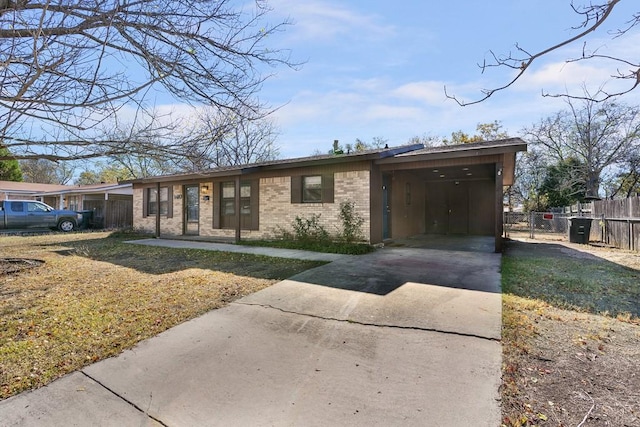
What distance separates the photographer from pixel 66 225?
1752 centimetres

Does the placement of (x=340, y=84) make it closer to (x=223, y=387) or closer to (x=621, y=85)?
(x=621, y=85)

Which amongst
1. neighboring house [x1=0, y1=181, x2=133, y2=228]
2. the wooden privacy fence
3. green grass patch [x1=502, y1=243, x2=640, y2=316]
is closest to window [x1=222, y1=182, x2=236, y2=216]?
green grass patch [x1=502, y1=243, x2=640, y2=316]

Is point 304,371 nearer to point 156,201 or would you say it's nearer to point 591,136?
point 156,201

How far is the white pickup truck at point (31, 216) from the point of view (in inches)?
621

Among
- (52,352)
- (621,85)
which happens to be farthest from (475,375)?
(52,352)

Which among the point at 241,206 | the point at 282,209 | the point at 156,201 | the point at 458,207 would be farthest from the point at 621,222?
the point at 156,201

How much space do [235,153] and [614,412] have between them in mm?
29008

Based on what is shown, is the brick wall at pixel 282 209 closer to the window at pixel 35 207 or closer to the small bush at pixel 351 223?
the small bush at pixel 351 223

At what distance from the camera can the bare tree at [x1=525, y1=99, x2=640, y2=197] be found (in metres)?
21.7

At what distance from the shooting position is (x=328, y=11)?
493cm

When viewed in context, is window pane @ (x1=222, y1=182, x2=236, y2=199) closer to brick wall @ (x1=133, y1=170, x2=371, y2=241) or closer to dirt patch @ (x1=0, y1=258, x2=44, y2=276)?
brick wall @ (x1=133, y1=170, x2=371, y2=241)

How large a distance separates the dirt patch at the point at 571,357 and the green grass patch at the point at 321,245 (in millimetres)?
3923

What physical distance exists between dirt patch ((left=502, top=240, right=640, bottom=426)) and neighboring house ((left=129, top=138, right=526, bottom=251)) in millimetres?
4115

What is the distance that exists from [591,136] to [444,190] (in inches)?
655
